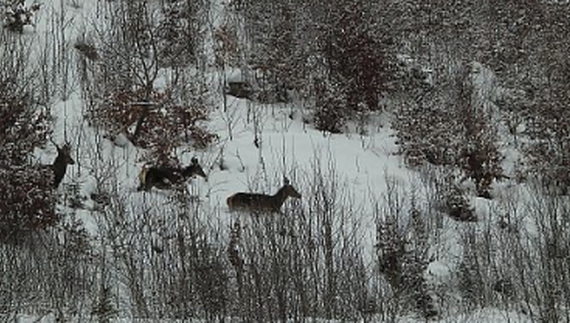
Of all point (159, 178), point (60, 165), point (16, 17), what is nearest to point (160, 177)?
point (159, 178)

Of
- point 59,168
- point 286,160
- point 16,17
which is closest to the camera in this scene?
point 59,168

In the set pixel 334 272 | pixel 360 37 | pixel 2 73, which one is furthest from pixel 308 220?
pixel 360 37

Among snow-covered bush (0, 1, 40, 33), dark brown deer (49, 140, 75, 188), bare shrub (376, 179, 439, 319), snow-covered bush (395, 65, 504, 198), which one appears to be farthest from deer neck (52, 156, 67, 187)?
snow-covered bush (395, 65, 504, 198)

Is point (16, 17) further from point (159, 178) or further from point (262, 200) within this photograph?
point (262, 200)

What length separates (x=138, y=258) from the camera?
354 inches

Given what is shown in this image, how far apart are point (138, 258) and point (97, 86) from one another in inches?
240

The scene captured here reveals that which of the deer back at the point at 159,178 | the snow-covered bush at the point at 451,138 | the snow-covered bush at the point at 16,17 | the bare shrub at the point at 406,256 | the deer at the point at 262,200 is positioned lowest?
the bare shrub at the point at 406,256

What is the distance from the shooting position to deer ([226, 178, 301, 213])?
9.95m

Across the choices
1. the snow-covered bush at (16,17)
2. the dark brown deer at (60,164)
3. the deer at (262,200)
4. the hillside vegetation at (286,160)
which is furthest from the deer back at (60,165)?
the snow-covered bush at (16,17)

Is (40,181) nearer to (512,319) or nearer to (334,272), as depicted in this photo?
(334,272)

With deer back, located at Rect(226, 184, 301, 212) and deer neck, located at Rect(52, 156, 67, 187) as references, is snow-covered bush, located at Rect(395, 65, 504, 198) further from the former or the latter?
deer neck, located at Rect(52, 156, 67, 187)

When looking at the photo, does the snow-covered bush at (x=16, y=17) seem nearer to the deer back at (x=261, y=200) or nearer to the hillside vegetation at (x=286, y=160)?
the hillside vegetation at (x=286, y=160)

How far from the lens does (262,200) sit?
10344mm

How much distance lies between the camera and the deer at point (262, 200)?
9.95 metres
